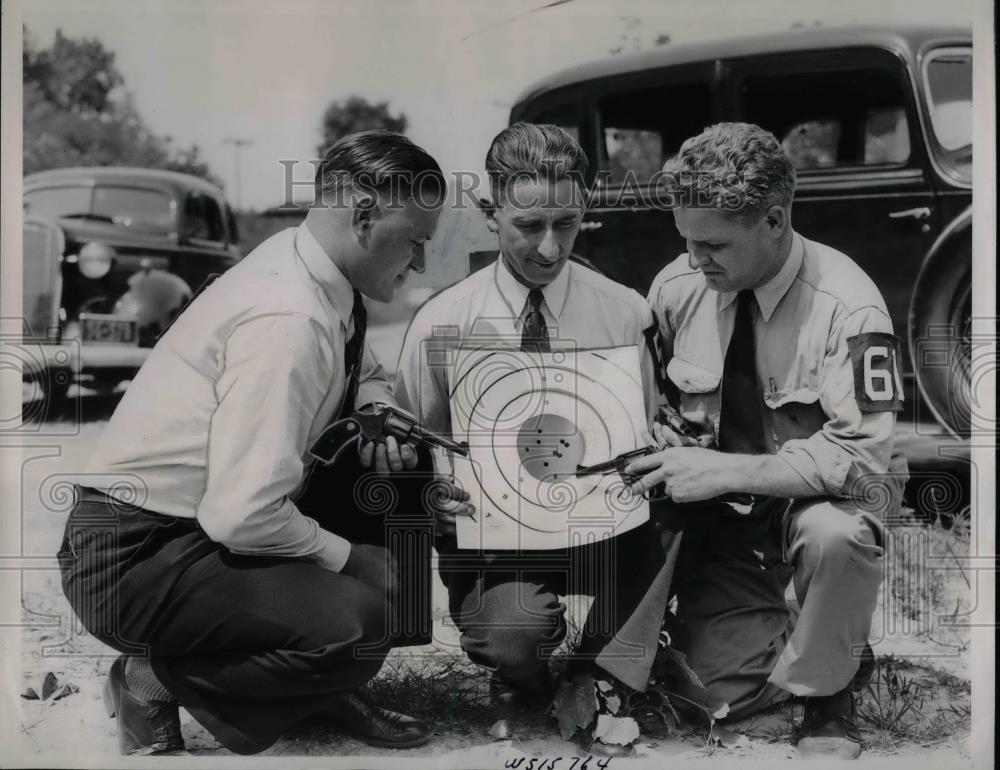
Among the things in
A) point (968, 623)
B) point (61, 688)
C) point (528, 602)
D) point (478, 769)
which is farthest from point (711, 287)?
point (61, 688)

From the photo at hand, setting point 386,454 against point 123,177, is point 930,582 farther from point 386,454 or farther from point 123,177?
point 123,177

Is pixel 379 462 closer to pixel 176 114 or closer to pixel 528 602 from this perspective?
pixel 528 602

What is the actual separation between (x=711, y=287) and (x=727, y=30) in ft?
3.22

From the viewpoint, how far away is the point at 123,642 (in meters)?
3.61

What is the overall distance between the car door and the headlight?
247 centimetres

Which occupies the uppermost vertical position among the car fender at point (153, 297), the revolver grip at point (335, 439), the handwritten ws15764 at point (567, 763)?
the car fender at point (153, 297)

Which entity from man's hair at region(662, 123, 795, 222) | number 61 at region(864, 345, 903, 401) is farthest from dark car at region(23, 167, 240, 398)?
number 61 at region(864, 345, 903, 401)

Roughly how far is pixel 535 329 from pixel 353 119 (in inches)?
38.7

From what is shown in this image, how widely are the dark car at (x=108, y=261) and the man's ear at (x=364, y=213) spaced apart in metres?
0.63

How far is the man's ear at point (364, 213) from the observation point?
11.8 feet

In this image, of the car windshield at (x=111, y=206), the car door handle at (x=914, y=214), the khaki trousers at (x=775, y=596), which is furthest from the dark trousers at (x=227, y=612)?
the car door handle at (x=914, y=214)

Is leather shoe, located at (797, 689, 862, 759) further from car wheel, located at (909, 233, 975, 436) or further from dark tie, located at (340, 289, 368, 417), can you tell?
dark tie, located at (340, 289, 368, 417)

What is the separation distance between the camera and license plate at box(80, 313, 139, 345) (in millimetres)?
3977

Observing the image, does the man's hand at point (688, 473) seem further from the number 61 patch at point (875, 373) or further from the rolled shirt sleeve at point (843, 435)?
the number 61 patch at point (875, 373)
